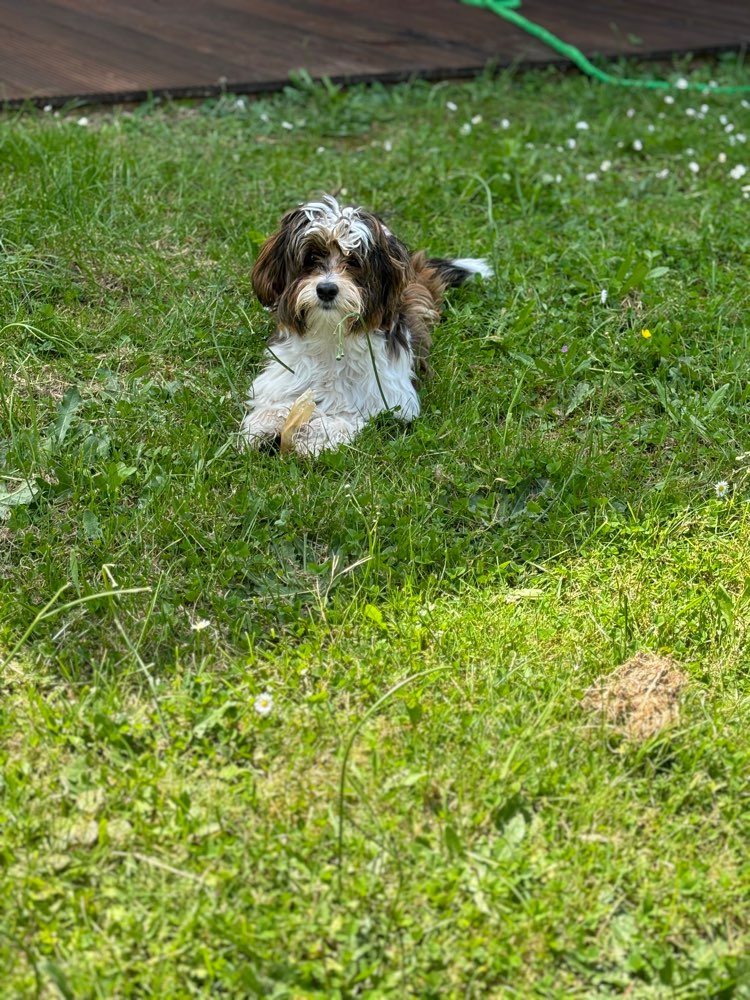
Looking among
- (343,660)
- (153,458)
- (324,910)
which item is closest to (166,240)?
(153,458)

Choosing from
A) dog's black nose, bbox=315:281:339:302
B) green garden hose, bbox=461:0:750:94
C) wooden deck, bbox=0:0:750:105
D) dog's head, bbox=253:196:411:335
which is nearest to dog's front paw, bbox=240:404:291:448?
dog's head, bbox=253:196:411:335

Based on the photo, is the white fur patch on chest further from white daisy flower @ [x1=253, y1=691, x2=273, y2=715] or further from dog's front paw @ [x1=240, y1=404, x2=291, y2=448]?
white daisy flower @ [x1=253, y1=691, x2=273, y2=715]

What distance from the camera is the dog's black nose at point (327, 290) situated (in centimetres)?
413

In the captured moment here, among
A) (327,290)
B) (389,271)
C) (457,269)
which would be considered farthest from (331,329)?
(457,269)

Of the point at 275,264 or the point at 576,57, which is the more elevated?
the point at 576,57

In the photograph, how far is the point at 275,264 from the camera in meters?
4.35

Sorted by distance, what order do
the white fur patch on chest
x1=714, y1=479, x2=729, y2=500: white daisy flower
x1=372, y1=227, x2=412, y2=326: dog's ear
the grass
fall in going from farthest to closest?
1. the white fur patch on chest
2. x1=372, y1=227, x2=412, y2=326: dog's ear
3. x1=714, y1=479, x2=729, y2=500: white daisy flower
4. the grass

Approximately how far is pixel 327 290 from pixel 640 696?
185 cm

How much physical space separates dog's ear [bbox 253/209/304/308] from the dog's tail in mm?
942

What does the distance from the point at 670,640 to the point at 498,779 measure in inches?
31.6

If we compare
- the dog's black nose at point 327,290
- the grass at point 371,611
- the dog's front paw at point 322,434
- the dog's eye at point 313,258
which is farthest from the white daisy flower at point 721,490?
the dog's eye at point 313,258

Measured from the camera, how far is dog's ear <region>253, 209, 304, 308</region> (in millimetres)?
4266

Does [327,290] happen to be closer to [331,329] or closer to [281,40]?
[331,329]

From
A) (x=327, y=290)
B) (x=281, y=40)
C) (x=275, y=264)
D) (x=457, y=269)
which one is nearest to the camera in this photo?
(x=327, y=290)
